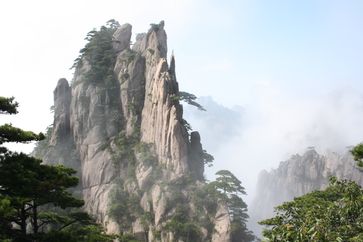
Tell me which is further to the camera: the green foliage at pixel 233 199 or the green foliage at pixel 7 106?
the green foliage at pixel 233 199

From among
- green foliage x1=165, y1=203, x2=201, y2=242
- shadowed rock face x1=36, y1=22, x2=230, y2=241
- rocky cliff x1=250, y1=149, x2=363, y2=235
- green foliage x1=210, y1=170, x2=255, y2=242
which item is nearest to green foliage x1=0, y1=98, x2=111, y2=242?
green foliage x1=165, y1=203, x2=201, y2=242

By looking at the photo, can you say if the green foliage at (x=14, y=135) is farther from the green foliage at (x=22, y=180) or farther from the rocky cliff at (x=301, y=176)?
the rocky cliff at (x=301, y=176)

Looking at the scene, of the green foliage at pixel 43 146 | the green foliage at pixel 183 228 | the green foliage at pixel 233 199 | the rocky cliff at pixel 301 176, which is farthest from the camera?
the rocky cliff at pixel 301 176

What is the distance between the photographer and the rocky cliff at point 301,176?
117188 millimetres

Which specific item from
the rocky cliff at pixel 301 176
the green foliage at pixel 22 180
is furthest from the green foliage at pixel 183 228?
the rocky cliff at pixel 301 176

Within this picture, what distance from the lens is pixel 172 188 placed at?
6312 cm

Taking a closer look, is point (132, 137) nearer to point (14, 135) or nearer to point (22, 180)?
point (14, 135)

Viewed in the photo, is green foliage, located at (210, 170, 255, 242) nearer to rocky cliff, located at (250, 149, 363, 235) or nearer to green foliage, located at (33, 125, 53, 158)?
green foliage, located at (33, 125, 53, 158)

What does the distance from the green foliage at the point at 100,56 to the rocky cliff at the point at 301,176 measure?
55648 millimetres

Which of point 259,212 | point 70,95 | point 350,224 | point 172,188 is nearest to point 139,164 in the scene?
point 172,188

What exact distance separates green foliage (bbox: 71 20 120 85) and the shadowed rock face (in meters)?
0.68

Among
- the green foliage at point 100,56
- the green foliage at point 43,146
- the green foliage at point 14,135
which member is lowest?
the green foliage at point 14,135

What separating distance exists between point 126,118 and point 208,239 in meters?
25.9

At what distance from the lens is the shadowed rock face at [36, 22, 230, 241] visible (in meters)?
63.8
